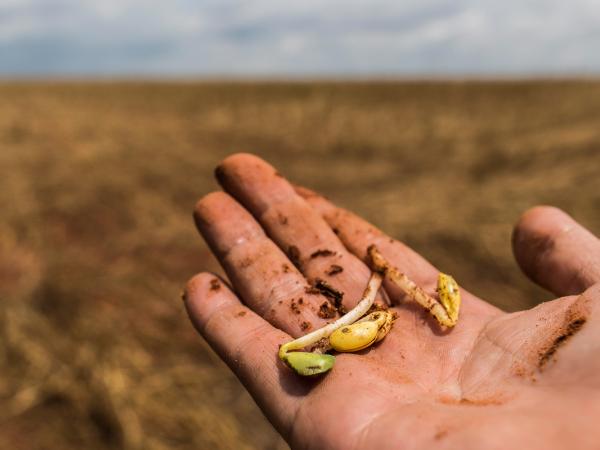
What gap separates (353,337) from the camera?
2471mm

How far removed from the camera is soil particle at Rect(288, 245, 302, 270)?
3232 millimetres

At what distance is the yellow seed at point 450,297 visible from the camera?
108 inches

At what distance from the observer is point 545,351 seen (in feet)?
7.35

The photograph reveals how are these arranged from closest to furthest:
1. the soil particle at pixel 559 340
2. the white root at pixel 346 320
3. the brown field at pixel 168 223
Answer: the soil particle at pixel 559 340, the white root at pixel 346 320, the brown field at pixel 168 223

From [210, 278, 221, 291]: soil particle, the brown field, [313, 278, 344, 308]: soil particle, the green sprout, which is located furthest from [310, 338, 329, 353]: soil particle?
the brown field

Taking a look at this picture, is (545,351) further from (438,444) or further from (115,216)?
(115,216)

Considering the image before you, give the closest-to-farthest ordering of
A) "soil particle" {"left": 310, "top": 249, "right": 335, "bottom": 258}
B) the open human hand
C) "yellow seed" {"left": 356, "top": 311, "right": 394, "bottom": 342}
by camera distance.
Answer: the open human hand, "yellow seed" {"left": 356, "top": 311, "right": 394, "bottom": 342}, "soil particle" {"left": 310, "top": 249, "right": 335, "bottom": 258}

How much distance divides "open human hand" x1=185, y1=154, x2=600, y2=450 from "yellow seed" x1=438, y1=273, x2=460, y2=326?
0.07 m

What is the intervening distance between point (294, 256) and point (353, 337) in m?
0.89

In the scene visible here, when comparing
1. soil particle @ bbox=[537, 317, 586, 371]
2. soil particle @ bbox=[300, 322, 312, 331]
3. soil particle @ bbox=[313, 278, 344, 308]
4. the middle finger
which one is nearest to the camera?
soil particle @ bbox=[537, 317, 586, 371]

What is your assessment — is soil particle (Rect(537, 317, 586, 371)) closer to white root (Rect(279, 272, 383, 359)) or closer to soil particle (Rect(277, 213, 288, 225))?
white root (Rect(279, 272, 383, 359))

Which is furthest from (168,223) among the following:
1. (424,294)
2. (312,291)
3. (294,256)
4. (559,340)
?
(559,340)

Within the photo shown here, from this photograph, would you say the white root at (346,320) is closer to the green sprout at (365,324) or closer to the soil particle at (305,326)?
the green sprout at (365,324)

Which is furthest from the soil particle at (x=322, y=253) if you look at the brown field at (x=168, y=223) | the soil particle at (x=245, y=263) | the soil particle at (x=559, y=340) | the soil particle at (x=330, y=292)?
the brown field at (x=168, y=223)
